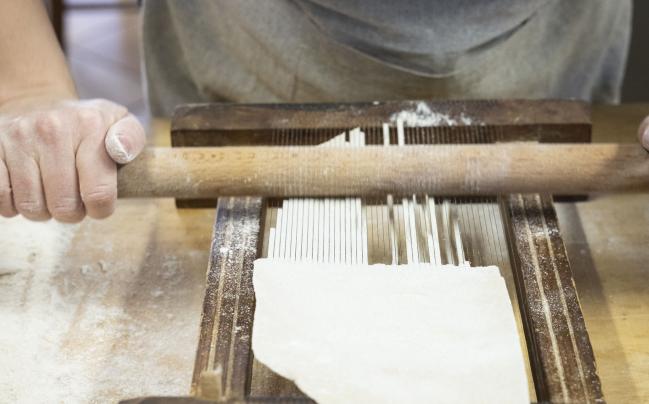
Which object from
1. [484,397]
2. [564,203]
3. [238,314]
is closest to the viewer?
[484,397]

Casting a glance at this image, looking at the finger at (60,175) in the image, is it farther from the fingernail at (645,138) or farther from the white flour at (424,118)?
the fingernail at (645,138)

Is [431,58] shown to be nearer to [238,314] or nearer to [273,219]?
[273,219]

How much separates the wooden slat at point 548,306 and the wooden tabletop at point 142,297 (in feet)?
0.36

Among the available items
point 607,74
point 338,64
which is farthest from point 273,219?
point 607,74

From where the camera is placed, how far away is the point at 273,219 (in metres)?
1.14

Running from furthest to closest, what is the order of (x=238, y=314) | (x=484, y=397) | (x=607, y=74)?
1. (x=607, y=74)
2. (x=238, y=314)
3. (x=484, y=397)

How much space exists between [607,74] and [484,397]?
0.98m

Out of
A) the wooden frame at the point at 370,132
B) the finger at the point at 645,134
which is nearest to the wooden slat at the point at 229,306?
the wooden frame at the point at 370,132

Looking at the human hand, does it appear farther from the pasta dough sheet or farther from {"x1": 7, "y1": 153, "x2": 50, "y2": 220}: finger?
the pasta dough sheet

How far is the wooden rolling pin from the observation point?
1.09 metres

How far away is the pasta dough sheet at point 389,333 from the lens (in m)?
0.84

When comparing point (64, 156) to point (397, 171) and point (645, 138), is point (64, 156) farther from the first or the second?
point (645, 138)

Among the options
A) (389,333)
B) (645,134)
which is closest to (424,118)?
(645,134)

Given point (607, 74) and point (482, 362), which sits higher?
point (607, 74)
